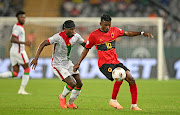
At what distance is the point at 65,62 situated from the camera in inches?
380

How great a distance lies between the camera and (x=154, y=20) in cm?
2150

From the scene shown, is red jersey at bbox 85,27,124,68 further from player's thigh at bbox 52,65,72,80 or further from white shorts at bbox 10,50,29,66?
white shorts at bbox 10,50,29,66

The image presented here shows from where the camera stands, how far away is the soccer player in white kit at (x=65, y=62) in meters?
9.30

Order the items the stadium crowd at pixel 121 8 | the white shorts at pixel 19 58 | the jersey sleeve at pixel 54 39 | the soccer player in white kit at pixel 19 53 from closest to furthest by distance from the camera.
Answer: the jersey sleeve at pixel 54 39
the soccer player in white kit at pixel 19 53
the white shorts at pixel 19 58
the stadium crowd at pixel 121 8

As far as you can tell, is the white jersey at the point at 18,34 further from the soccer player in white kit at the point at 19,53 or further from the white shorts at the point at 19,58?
the white shorts at the point at 19,58

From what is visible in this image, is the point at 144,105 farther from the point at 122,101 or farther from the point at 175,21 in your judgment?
the point at 175,21

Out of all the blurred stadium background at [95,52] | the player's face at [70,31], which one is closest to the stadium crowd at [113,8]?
the blurred stadium background at [95,52]

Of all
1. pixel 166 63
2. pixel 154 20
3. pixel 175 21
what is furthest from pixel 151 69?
pixel 175 21

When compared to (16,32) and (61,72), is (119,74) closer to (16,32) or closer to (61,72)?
(61,72)

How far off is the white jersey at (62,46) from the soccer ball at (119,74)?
4.64 feet

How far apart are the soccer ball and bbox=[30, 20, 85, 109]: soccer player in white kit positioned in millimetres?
1110

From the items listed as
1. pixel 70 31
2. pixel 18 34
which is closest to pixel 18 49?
pixel 18 34

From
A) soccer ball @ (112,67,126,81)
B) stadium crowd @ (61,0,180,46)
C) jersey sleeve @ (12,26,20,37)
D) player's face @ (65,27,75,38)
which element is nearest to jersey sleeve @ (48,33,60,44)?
player's face @ (65,27,75,38)

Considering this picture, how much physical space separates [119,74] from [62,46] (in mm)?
1680
